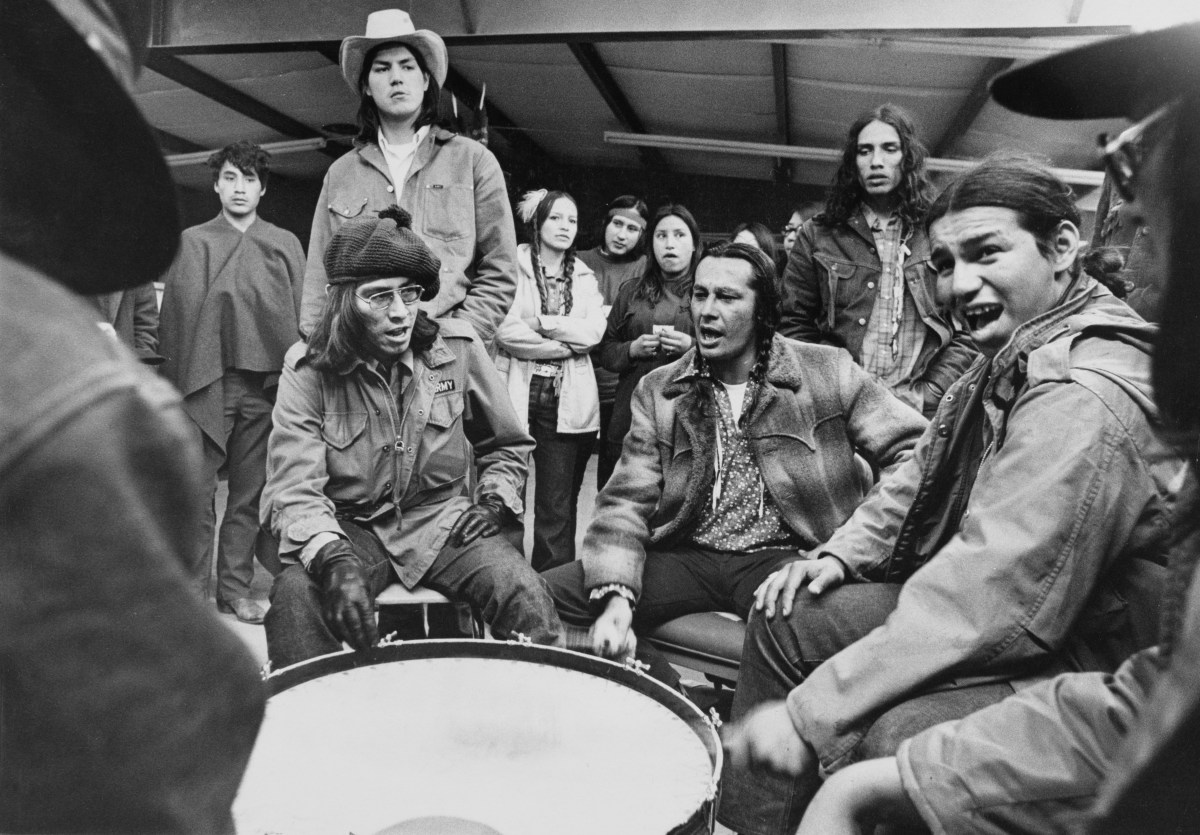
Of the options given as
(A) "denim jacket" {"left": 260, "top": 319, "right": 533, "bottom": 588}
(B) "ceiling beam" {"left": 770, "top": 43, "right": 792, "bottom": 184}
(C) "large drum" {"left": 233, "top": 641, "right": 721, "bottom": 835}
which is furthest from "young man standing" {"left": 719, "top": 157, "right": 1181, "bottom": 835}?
(B) "ceiling beam" {"left": 770, "top": 43, "right": 792, "bottom": 184}

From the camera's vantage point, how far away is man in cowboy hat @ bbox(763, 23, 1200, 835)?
1.49 feet

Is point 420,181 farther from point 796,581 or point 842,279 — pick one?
point 796,581

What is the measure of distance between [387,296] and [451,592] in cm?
58

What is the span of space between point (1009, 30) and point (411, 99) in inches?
46.7

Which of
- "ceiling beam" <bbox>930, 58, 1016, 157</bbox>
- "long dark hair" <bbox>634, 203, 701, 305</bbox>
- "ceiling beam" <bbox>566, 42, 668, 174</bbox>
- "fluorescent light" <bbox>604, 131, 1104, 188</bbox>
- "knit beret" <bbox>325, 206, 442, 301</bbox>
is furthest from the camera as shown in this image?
"fluorescent light" <bbox>604, 131, 1104, 188</bbox>

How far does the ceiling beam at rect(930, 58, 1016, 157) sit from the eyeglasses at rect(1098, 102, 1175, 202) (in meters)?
1.93

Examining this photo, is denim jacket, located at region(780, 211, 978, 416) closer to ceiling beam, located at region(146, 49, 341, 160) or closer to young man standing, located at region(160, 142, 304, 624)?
young man standing, located at region(160, 142, 304, 624)

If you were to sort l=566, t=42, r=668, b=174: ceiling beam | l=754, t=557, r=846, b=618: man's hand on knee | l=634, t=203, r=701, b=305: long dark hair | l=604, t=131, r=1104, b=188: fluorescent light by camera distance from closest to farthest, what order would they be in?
1. l=754, t=557, r=846, b=618: man's hand on knee
2. l=634, t=203, r=701, b=305: long dark hair
3. l=566, t=42, r=668, b=174: ceiling beam
4. l=604, t=131, r=1104, b=188: fluorescent light

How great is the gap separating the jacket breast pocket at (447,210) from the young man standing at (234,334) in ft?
0.94

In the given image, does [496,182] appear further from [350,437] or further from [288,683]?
[288,683]

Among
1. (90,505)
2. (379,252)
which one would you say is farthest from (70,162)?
(379,252)

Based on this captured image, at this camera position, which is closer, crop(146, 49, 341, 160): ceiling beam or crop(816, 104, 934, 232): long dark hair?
crop(816, 104, 934, 232): long dark hair

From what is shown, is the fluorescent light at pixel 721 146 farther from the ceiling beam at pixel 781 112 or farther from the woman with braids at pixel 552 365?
the woman with braids at pixel 552 365

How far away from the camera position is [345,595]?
1.67 meters
